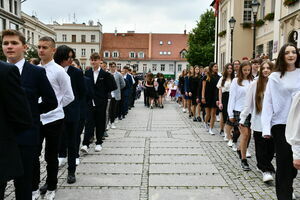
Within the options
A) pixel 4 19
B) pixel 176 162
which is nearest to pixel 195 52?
pixel 4 19

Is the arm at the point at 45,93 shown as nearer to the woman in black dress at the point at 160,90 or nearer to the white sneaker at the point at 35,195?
the white sneaker at the point at 35,195

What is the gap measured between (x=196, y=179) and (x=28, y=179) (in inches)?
112

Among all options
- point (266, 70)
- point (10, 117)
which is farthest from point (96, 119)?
point (10, 117)

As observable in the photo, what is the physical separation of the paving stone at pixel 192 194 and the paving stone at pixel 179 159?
5.53 feet

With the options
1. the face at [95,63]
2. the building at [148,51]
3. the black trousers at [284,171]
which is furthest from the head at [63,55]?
the building at [148,51]

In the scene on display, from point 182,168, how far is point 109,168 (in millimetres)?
1247

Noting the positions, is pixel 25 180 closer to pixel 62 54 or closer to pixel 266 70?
pixel 62 54

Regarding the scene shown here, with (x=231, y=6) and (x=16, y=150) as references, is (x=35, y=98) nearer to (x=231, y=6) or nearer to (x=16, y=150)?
(x=16, y=150)

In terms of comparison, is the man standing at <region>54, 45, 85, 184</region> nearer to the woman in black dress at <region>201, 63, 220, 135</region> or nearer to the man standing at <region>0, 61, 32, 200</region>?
the man standing at <region>0, 61, 32, 200</region>

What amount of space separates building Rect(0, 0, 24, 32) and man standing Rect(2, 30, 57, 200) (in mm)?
43204

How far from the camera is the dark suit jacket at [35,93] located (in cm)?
344

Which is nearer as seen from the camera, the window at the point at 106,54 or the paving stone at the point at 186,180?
the paving stone at the point at 186,180

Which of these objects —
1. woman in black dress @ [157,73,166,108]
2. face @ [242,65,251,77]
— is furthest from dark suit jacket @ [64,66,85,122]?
woman in black dress @ [157,73,166,108]

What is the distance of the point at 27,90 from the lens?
3.56 metres
